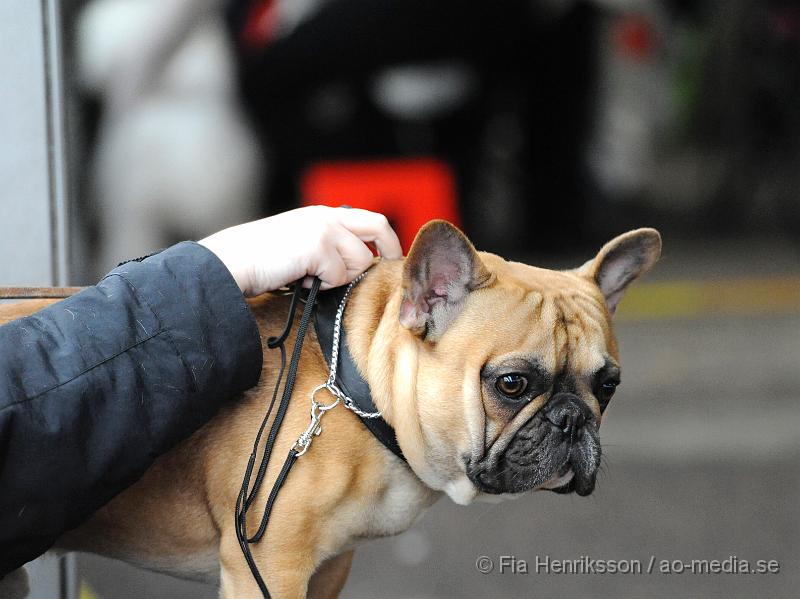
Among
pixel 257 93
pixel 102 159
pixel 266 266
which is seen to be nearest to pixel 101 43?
pixel 102 159

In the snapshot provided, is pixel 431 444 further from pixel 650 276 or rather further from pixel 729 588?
pixel 650 276

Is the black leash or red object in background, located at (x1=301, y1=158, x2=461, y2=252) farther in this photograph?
red object in background, located at (x1=301, y1=158, x2=461, y2=252)

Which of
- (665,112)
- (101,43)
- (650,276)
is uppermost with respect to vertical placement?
(101,43)

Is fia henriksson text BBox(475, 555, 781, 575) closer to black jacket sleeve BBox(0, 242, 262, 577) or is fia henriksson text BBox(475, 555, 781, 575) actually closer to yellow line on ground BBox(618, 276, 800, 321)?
black jacket sleeve BBox(0, 242, 262, 577)

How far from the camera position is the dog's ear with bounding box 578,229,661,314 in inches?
71.8

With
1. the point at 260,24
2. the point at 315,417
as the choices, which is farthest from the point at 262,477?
the point at 260,24

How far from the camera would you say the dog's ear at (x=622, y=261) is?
1.82 metres

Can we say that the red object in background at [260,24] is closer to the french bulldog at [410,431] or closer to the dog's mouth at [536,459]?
the french bulldog at [410,431]

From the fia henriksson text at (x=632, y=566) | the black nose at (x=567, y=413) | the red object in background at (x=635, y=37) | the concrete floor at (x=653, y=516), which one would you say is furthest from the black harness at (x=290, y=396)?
the red object in background at (x=635, y=37)

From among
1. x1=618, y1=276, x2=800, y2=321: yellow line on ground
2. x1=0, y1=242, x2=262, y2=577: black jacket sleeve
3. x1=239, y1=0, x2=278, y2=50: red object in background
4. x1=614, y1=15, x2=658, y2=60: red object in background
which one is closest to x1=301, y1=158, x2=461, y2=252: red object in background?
x1=239, y1=0, x2=278, y2=50: red object in background

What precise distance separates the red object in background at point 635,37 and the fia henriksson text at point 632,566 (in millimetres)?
6115

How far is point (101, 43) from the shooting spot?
18.5 ft

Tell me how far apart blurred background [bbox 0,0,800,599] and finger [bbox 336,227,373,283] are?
2.54 ft

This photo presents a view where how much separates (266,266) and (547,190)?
6961 millimetres
